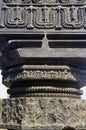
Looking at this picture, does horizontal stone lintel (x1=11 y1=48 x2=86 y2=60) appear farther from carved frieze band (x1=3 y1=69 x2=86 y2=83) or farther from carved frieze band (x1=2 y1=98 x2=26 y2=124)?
carved frieze band (x1=2 y1=98 x2=26 y2=124)

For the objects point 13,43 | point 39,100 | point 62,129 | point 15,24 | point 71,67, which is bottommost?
point 62,129

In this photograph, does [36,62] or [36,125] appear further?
[36,62]

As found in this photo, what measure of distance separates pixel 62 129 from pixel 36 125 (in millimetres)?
279

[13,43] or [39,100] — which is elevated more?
[13,43]

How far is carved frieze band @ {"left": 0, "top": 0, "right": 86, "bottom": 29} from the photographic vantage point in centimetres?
324

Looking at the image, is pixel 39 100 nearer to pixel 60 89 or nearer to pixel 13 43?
pixel 60 89

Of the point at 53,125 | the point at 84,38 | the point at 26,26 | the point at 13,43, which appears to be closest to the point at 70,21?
the point at 84,38

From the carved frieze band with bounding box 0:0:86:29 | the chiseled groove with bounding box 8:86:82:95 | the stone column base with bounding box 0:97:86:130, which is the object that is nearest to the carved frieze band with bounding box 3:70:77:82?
the chiseled groove with bounding box 8:86:82:95

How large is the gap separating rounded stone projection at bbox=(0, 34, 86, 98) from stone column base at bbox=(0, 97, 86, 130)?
14cm

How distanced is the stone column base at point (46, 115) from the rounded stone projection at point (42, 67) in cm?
14

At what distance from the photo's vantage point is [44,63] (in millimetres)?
3148

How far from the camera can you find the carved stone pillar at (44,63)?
2982 mm

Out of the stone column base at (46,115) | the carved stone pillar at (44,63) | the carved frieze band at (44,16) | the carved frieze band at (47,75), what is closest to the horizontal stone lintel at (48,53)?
the carved stone pillar at (44,63)

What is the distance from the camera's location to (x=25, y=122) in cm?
296
